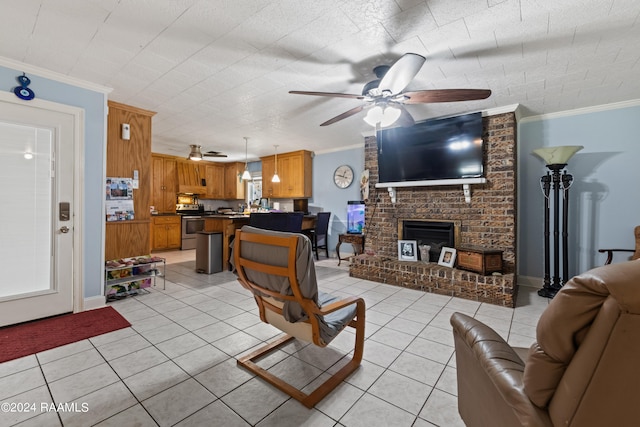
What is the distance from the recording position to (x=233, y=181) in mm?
8086

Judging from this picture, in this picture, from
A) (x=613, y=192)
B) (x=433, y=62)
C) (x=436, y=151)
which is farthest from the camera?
(x=436, y=151)

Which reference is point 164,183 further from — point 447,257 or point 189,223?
point 447,257

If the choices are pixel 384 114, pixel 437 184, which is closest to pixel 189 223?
pixel 437 184

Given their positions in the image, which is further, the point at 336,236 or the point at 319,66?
the point at 336,236

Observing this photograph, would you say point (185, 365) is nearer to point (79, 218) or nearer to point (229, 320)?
point (229, 320)

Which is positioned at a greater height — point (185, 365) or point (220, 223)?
point (220, 223)

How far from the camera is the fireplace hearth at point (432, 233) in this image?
401 centimetres

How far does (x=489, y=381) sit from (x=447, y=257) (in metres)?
3.00

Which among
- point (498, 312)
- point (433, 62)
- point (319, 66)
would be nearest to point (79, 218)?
point (319, 66)

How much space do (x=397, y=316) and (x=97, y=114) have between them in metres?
3.96

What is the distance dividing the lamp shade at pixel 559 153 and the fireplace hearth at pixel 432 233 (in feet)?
4.28

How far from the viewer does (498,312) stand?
3.04 metres

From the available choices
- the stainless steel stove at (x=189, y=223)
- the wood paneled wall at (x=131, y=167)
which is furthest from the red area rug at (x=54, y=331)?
the stainless steel stove at (x=189, y=223)

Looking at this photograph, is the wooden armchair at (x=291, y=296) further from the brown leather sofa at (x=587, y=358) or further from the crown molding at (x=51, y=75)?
the crown molding at (x=51, y=75)
